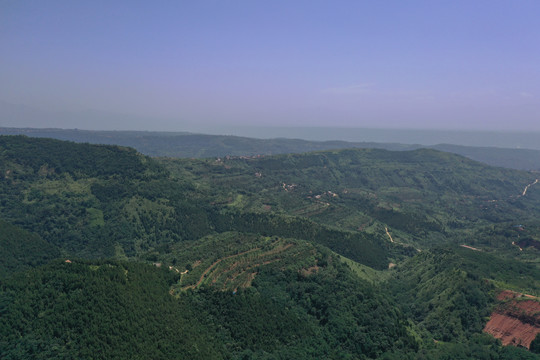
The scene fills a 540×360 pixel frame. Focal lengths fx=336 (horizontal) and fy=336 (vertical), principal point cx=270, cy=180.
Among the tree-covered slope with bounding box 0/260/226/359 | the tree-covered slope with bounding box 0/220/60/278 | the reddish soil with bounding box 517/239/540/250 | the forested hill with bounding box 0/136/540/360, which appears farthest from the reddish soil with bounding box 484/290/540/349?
the tree-covered slope with bounding box 0/220/60/278

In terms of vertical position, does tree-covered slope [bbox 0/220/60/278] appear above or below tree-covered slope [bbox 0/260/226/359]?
below

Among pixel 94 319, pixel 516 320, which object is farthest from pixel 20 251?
pixel 516 320

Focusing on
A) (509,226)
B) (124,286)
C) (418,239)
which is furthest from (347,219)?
(124,286)

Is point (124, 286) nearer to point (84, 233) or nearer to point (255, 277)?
point (255, 277)

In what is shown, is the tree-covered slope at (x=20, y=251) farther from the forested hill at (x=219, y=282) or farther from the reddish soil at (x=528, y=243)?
the reddish soil at (x=528, y=243)

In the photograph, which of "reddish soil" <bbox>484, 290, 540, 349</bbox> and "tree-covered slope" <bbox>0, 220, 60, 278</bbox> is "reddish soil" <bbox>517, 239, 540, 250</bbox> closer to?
"reddish soil" <bbox>484, 290, 540, 349</bbox>

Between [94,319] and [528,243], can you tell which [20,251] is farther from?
[528,243]

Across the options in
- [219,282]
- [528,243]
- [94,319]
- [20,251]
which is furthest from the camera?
[528,243]

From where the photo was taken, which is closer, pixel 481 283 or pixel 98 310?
pixel 98 310
